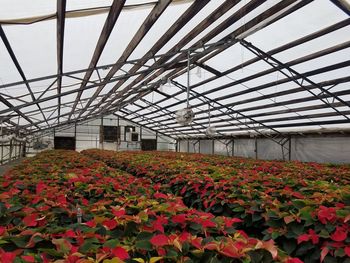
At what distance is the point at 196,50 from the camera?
6.54 meters

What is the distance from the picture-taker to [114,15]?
362cm

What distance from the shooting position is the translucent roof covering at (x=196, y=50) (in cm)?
385

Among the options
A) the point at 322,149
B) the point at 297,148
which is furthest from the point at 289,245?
the point at 297,148

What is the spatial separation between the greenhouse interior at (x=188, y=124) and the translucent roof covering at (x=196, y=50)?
33 mm

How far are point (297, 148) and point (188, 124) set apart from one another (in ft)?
24.3

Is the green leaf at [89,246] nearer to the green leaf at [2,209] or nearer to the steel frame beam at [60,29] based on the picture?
the green leaf at [2,209]

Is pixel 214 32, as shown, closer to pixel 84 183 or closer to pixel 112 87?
pixel 84 183

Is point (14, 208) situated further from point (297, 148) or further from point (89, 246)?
point (297, 148)

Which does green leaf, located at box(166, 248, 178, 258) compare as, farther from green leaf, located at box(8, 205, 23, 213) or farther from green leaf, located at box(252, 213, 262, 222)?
green leaf, located at box(252, 213, 262, 222)

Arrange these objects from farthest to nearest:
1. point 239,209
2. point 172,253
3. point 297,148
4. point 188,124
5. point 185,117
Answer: point 297,148 → point 188,124 → point 185,117 → point 239,209 → point 172,253

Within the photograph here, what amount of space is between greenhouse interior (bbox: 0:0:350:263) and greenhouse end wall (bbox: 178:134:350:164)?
0.22 feet

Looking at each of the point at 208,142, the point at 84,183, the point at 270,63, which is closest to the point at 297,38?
the point at 270,63

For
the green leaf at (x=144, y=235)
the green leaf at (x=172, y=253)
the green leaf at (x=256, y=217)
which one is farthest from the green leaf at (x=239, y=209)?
the green leaf at (x=172, y=253)

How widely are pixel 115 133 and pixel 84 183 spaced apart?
19431mm
